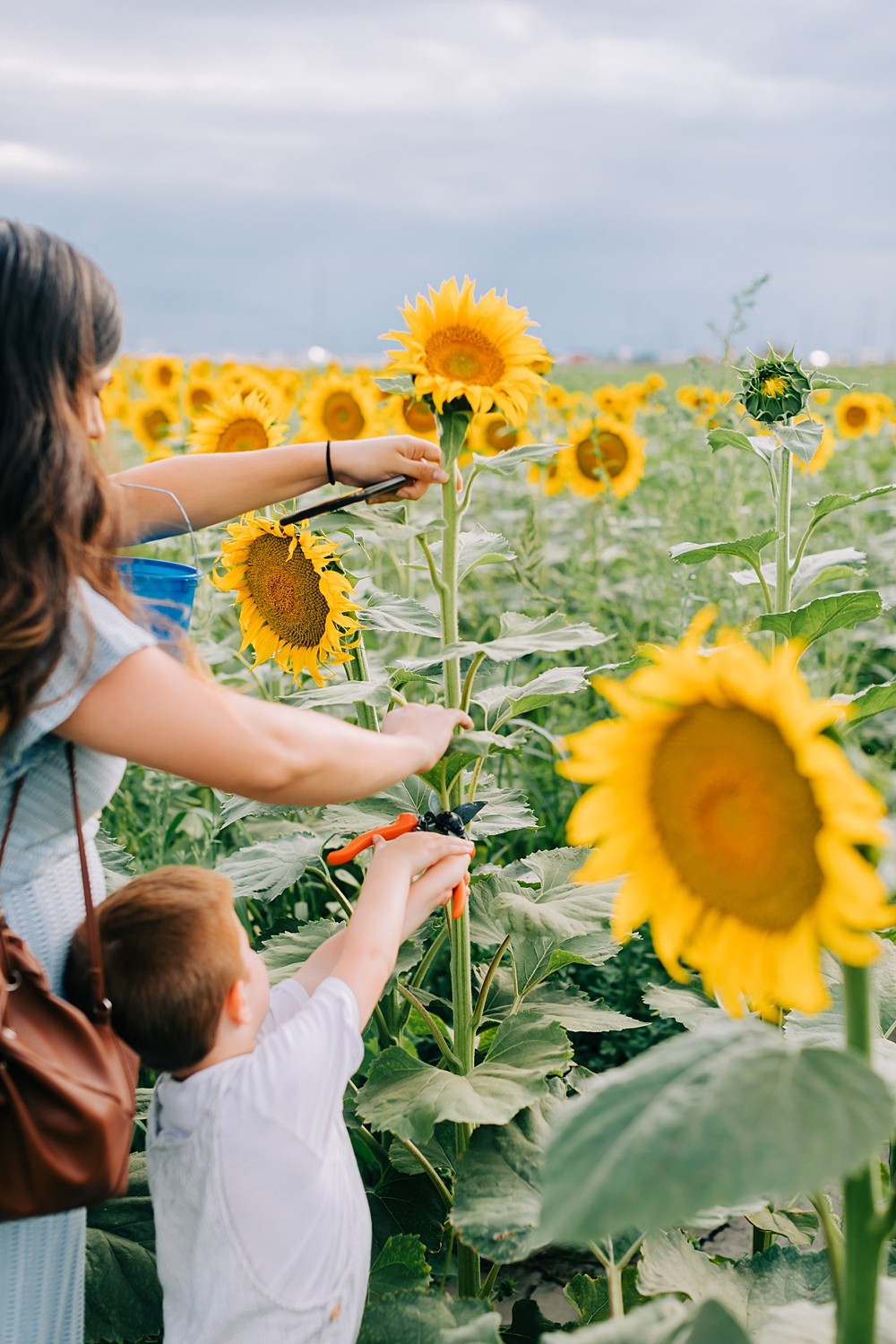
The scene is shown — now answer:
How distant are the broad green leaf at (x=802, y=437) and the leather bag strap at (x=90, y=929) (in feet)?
Result: 3.80

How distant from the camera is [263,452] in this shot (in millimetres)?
1858

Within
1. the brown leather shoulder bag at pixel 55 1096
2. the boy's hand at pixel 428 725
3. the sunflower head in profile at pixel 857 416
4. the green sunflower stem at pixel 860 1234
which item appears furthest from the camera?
the sunflower head in profile at pixel 857 416

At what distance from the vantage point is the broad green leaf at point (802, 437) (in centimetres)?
174

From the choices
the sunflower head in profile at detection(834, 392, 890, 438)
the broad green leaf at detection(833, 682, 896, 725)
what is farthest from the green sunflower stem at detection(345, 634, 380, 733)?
the sunflower head in profile at detection(834, 392, 890, 438)

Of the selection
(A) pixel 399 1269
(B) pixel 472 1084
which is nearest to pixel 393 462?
(B) pixel 472 1084

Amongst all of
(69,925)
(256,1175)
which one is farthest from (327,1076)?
(69,925)

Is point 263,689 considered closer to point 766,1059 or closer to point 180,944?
point 180,944

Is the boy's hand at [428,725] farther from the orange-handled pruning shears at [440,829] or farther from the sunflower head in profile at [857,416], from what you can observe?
the sunflower head in profile at [857,416]

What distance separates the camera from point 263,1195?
125 cm

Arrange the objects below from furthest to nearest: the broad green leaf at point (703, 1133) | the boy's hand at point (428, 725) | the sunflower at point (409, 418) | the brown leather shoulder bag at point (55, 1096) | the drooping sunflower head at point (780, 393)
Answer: the sunflower at point (409, 418) < the drooping sunflower head at point (780, 393) < the boy's hand at point (428, 725) < the brown leather shoulder bag at point (55, 1096) < the broad green leaf at point (703, 1133)

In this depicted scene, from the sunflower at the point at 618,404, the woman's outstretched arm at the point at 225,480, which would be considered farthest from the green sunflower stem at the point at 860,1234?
the sunflower at the point at 618,404

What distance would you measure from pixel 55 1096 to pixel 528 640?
0.83m

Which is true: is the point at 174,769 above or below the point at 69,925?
above

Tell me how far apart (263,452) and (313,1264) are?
1.21 meters
